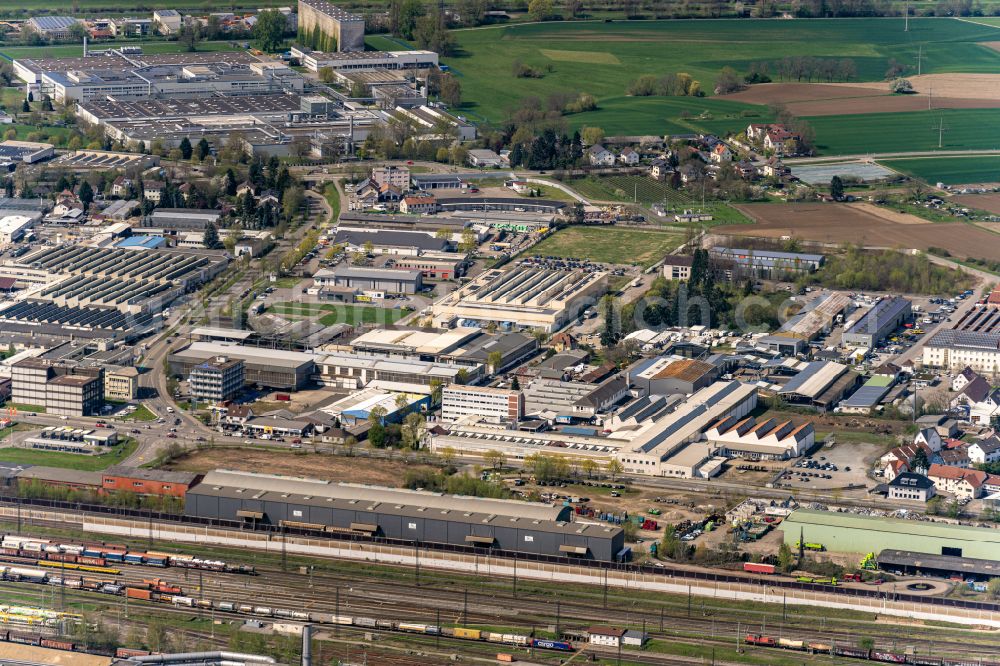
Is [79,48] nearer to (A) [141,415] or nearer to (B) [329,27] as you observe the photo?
(B) [329,27]

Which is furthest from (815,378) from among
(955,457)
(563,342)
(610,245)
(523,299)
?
(610,245)

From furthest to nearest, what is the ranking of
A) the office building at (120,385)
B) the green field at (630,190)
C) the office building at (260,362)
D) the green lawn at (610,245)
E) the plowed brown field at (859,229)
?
the green field at (630,190) → the plowed brown field at (859,229) → the green lawn at (610,245) → the office building at (260,362) → the office building at (120,385)

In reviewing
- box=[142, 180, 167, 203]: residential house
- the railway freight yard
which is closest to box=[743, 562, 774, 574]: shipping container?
the railway freight yard

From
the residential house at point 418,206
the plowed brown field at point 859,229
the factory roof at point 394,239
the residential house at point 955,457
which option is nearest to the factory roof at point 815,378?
the residential house at point 955,457

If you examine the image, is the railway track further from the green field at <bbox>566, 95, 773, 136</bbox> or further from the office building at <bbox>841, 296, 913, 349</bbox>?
the green field at <bbox>566, 95, 773, 136</bbox>

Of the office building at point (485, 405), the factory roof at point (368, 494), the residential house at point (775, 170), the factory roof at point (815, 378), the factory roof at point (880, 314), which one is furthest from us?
the residential house at point (775, 170)

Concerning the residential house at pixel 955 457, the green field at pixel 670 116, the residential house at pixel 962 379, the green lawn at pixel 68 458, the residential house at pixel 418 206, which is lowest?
the green lawn at pixel 68 458

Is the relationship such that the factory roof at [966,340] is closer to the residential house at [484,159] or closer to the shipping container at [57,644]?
the residential house at [484,159]

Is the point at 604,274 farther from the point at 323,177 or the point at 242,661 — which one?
the point at 242,661
